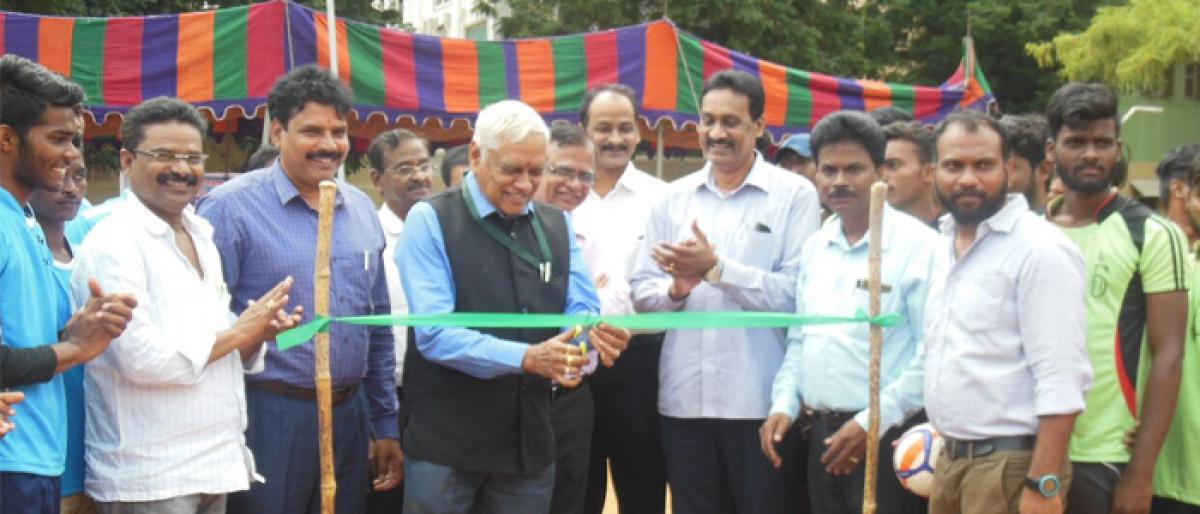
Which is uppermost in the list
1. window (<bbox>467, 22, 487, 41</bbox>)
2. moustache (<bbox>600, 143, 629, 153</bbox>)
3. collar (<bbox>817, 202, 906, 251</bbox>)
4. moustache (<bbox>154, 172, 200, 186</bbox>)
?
window (<bbox>467, 22, 487, 41</bbox>)

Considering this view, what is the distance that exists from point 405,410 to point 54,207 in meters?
1.38

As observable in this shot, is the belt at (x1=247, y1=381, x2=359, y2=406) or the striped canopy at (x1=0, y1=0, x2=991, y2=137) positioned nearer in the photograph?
the belt at (x1=247, y1=381, x2=359, y2=406)

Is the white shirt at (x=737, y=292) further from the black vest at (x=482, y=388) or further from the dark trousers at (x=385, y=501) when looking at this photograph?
the dark trousers at (x=385, y=501)

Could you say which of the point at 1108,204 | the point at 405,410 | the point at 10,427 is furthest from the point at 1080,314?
the point at 10,427

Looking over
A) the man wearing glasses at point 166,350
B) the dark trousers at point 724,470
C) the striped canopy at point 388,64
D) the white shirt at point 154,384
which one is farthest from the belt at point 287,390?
the striped canopy at point 388,64

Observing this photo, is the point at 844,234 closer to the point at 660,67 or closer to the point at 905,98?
the point at 660,67

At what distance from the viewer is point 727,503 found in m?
5.00

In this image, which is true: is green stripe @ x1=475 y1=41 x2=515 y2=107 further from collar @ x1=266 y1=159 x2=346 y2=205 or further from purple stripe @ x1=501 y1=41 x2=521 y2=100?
collar @ x1=266 y1=159 x2=346 y2=205

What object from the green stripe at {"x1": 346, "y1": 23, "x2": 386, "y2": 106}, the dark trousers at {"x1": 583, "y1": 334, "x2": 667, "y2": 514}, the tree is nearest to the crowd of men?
the dark trousers at {"x1": 583, "y1": 334, "x2": 667, "y2": 514}

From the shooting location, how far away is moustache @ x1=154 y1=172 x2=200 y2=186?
160 inches

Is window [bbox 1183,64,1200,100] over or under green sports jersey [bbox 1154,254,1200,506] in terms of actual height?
over

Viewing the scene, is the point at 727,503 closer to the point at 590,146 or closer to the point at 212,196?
the point at 590,146

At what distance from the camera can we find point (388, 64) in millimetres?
11602

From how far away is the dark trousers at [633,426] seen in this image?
17.8ft
